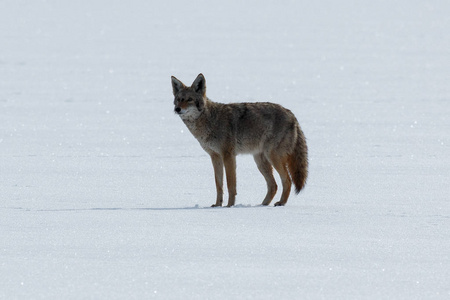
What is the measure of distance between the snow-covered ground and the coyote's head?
93 cm

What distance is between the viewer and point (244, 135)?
8.62 m

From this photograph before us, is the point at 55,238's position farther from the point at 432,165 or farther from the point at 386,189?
the point at 432,165

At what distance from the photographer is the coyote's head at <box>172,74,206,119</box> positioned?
8633 mm

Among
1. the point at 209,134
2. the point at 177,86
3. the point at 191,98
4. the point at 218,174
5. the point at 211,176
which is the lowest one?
the point at 211,176

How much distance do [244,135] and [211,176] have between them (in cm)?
194

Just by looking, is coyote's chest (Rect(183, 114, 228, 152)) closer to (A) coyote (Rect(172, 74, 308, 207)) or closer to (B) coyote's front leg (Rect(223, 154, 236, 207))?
(A) coyote (Rect(172, 74, 308, 207))

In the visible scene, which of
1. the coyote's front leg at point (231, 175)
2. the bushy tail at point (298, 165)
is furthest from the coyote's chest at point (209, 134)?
the bushy tail at point (298, 165)

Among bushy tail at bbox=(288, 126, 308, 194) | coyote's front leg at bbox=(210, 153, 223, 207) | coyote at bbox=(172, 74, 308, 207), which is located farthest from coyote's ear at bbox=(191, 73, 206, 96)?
bushy tail at bbox=(288, 126, 308, 194)

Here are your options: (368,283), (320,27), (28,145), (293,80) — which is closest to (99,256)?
(368,283)

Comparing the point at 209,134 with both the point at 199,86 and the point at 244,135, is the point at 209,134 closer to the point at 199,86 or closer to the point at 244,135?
the point at 244,135

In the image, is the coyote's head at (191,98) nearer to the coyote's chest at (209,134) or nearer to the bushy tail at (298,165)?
the coyote's chest at (209,134)

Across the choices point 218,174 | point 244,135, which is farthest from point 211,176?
point 244,135

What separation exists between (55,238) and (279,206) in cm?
293

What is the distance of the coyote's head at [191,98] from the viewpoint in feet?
28.3
